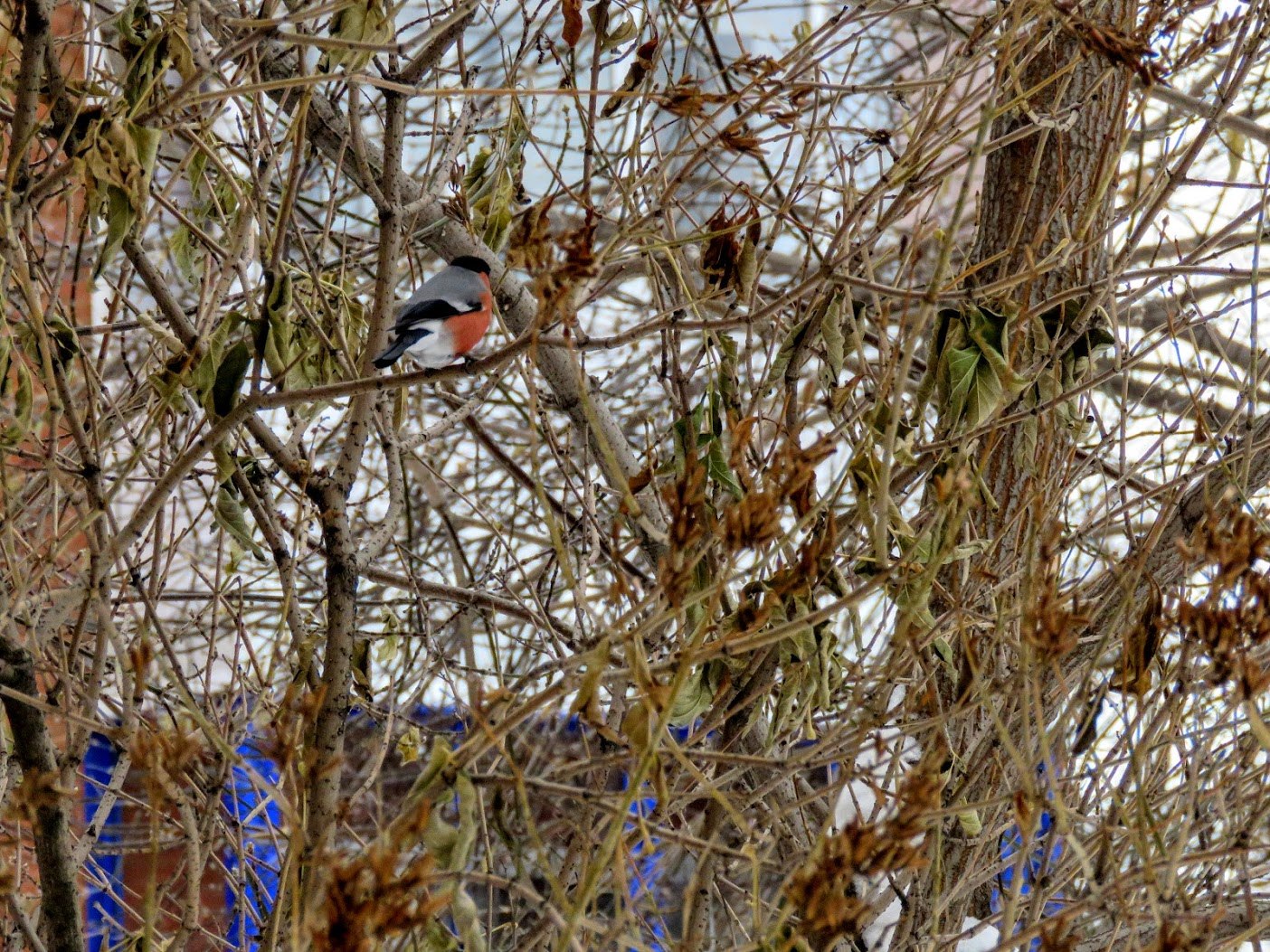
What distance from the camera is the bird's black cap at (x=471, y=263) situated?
2.88 m

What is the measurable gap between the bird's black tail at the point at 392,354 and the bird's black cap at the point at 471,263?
0.47 metres

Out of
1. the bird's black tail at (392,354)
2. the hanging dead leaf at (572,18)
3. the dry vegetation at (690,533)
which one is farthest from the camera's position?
the bird's black tail at (392,354)

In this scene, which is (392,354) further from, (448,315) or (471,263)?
(471,263)

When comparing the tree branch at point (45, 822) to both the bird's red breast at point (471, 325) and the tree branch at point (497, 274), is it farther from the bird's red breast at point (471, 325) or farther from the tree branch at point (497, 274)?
the bird's red breast at point (471, 325)

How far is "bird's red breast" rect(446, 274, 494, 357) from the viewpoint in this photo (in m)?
2.83

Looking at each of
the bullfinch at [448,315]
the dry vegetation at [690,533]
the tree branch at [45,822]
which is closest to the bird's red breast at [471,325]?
the bullfinch at [448,315]

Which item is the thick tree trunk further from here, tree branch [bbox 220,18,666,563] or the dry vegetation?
tree branch [bbox 220,18,666,563]

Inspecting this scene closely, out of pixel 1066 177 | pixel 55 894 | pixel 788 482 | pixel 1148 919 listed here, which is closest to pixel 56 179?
pixel 55 894

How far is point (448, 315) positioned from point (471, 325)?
0.58ft

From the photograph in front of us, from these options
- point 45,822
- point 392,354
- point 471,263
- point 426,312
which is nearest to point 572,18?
point 392,354

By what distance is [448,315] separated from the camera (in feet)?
8.99

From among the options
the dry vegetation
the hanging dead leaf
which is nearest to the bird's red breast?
the dry vegetation

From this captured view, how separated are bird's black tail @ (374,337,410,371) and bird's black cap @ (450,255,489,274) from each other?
47 centimetres

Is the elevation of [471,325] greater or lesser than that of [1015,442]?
greater
